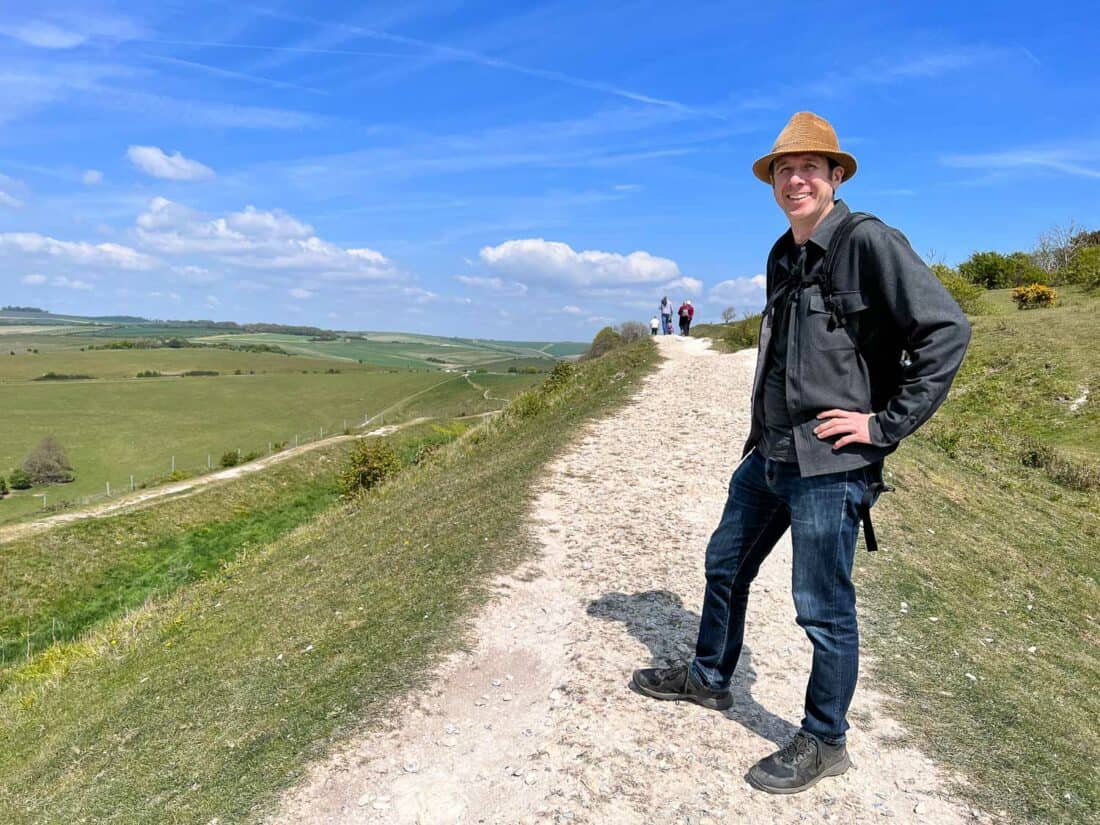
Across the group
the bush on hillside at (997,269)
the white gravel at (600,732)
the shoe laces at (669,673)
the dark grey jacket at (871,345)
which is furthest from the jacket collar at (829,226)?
the bush on hillside at (997,269)

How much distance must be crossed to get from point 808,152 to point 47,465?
68.4 m

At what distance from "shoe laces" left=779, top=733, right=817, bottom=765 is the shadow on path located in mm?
578

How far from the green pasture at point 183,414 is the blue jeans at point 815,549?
55412 millimetres

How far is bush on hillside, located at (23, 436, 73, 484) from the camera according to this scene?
56.5 m

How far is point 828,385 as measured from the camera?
345cm

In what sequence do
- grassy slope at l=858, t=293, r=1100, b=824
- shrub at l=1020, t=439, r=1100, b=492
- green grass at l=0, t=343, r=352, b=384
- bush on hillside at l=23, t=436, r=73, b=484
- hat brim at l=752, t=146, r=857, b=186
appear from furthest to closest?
green grass at l=0, t=343, r=352, b=384
bush on hillside at l=23, t=436, r=73, b=484
shrub at l=1020, t=439, r=1100, b=492
grassy slope at l=858, t=293, r=1100, b=824
hat brim at l=752, t=146, r=857, b=186

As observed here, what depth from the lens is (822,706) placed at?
379 centimetres

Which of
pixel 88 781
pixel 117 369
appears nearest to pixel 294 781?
pixel 88 781

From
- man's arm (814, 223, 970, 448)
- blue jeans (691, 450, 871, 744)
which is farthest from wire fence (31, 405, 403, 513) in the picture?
man's arm (814, 223, 970, 448)

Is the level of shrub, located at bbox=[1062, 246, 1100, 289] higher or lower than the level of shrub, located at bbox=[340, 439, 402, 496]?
higher

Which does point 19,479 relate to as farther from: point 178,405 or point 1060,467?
point 1060,467

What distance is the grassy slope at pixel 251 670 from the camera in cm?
493

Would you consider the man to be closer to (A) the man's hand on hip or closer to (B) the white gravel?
(A) the man's hand on hip

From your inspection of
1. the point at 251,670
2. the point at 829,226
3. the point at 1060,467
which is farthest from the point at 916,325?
the point at 1060,467
